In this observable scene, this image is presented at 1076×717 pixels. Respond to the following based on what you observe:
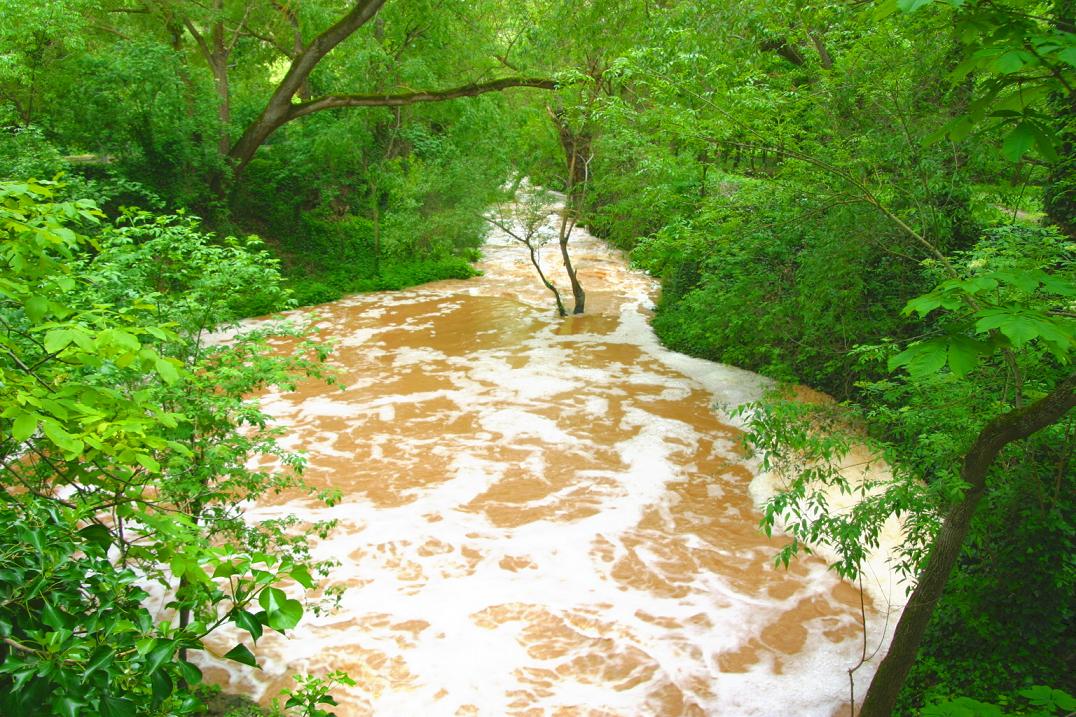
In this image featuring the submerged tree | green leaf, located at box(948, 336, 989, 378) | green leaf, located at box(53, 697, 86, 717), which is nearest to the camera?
green leaf, located at box(53, 697, 86, 717)

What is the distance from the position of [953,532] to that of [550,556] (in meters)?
4.07

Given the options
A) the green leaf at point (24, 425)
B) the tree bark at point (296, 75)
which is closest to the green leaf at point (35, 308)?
the green leaf at point (24, 425)

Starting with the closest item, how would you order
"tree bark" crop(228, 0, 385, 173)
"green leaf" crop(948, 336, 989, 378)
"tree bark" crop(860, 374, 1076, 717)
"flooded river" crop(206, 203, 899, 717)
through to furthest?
"green leaf" crop(948, 336, 989, 378) → "tree bark" crop(860, 374, 1076, 717) → "flooded river" crop(206, 203, 899, 717) → "tree bark" crop(228, 0, 385, 173)

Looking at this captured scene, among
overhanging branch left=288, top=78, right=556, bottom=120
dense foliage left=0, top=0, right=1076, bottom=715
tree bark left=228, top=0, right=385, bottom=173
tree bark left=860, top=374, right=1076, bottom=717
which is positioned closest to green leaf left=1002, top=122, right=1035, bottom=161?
dense foliage left=0, top=0, right=1076, bottom=715

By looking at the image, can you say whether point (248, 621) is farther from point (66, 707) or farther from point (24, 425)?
point (24, 425)

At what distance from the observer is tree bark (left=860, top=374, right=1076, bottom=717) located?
293cm

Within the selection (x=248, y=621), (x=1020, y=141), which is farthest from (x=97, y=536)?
(x=1020, y=141)

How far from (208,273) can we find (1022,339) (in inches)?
186

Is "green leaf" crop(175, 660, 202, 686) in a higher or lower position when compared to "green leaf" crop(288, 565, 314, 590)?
lower

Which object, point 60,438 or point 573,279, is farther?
point 573,279

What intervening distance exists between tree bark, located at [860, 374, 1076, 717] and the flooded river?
1.23 meters

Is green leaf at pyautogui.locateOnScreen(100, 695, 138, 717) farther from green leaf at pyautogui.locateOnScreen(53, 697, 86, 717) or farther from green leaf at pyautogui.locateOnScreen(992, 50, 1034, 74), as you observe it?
green leaf at pyautogui.locateOnScreen(992, 50, 1034, 74)

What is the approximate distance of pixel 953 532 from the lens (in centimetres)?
351

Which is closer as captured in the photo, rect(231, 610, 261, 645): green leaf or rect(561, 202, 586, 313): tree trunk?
rect(231, 610, 261, 645): green leaf
